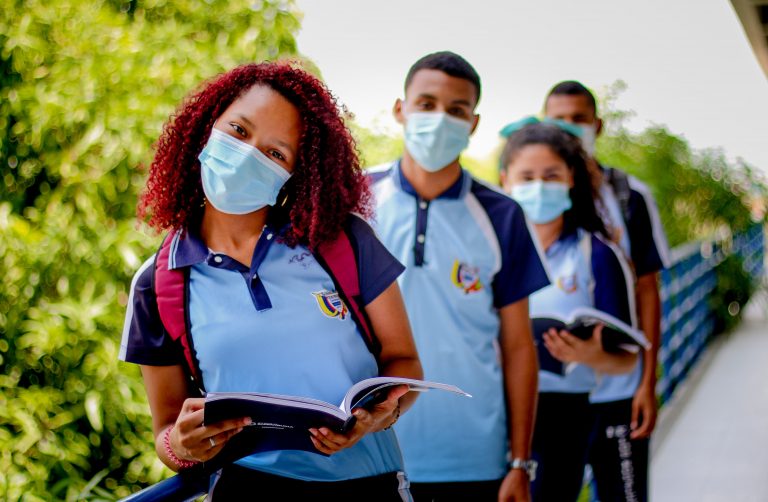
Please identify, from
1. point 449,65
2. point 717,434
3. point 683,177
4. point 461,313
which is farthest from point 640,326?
point 683,177

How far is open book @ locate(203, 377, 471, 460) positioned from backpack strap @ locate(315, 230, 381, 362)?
13 cm

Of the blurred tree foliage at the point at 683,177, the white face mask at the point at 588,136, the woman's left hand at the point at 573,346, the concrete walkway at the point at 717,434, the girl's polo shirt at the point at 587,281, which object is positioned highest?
the white face mask at the point at 588,136

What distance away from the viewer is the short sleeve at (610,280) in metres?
2.40

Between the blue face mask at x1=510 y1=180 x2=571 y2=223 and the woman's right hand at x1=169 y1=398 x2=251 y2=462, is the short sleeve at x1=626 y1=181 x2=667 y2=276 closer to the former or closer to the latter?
the blue face mask at x1=510 y1=180 x2=571 y2=223

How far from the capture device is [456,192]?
1.89 meters

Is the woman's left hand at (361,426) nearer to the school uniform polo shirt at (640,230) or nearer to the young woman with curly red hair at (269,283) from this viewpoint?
the young woman with curly red hair at (269,283)

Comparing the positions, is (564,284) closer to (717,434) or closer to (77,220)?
(77,220)

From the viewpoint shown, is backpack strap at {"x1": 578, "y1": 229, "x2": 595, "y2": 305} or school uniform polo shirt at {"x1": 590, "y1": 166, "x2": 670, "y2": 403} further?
school uniform polo shirt at {"x1": 590, "y1": 166, "x2": 670, "y2": 403}

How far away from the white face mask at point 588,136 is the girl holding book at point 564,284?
0.37 ft

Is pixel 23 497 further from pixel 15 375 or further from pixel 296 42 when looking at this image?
pixel 296 42

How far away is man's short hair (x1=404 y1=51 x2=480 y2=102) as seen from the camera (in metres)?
1.86

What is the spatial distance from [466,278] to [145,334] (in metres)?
0.75

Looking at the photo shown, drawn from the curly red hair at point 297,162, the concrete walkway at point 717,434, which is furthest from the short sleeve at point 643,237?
the concrete walkway at point 717,434

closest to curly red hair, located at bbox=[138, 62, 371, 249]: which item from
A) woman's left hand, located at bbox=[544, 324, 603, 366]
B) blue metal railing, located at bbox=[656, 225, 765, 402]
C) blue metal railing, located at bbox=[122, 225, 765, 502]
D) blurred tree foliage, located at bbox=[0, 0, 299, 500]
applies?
blurred tree foliage, located at bbox=[0, 0, 299, 500]
